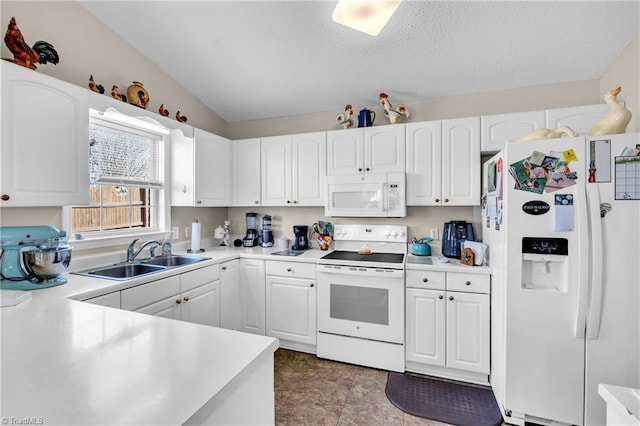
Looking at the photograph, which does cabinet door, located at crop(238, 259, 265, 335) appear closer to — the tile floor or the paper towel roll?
the tile floor

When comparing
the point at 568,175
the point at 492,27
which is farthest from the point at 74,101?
the point at 568,175

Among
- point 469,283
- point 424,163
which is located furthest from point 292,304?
point 424,163

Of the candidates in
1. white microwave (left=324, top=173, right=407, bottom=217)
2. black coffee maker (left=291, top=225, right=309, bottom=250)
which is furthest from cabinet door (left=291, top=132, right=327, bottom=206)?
black coffee maker (left=291, top=225, right=309, bottom=250)

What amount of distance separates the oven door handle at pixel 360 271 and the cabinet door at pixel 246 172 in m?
1.22

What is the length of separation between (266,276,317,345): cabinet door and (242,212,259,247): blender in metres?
0.70

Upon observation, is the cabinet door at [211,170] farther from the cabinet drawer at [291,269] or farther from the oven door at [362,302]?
the oven door at [362,302]

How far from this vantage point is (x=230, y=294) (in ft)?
9.25

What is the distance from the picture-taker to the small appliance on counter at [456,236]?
2.63m

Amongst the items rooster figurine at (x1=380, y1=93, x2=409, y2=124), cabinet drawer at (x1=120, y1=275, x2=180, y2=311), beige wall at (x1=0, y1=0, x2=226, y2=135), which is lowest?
cabinet drawer at (x1=120, y1=275, x2=180, y2=311)

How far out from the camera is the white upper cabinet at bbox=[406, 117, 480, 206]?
2.53 m

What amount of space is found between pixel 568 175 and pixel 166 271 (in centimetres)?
269

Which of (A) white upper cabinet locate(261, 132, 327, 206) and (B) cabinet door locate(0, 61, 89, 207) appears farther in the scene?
(A) white upper cabinet locate(261, 132, 327, 206)

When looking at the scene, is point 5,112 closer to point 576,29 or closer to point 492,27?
point 492,27

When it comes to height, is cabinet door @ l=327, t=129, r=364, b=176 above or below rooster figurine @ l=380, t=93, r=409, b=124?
below
